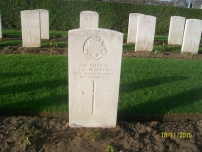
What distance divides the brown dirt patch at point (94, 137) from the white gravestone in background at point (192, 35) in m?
5.66

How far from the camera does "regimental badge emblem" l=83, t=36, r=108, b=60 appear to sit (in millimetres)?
3129

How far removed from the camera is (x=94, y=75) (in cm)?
331

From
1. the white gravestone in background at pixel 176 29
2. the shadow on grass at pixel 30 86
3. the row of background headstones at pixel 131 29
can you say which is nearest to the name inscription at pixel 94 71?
the shadow on grass at pixel 30 86

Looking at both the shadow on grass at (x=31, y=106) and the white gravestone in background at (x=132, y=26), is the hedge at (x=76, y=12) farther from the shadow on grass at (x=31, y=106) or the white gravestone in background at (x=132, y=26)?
the shadow on grass at (x=31, y=106)

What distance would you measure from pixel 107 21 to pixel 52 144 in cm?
1233

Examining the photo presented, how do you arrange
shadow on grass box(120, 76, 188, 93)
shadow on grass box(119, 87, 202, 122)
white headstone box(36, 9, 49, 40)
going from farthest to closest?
white headstone box(36, 9, 49, 40)
shadow on grass box(120, 76, 188, 93)
shadow on grass box(119, 87, 202, 122)

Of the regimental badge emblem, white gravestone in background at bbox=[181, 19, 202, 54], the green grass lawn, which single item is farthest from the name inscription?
white gravestone in background at bbox=[181, 19, 202, 54]

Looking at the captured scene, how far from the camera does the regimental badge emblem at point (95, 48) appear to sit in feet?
10.3

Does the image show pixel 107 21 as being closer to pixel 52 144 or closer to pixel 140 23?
pixel 140 23

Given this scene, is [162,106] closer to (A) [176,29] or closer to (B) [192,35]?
(B) [192,35]

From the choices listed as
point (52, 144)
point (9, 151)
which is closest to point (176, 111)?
point (52, 144)

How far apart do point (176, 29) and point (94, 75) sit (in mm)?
8374

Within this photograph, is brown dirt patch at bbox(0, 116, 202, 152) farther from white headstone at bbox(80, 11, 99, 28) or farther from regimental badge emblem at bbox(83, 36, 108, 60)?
white headstone at bbox(80, 11, 99, 28)

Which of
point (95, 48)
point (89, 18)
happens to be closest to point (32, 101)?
point (95, 48)
